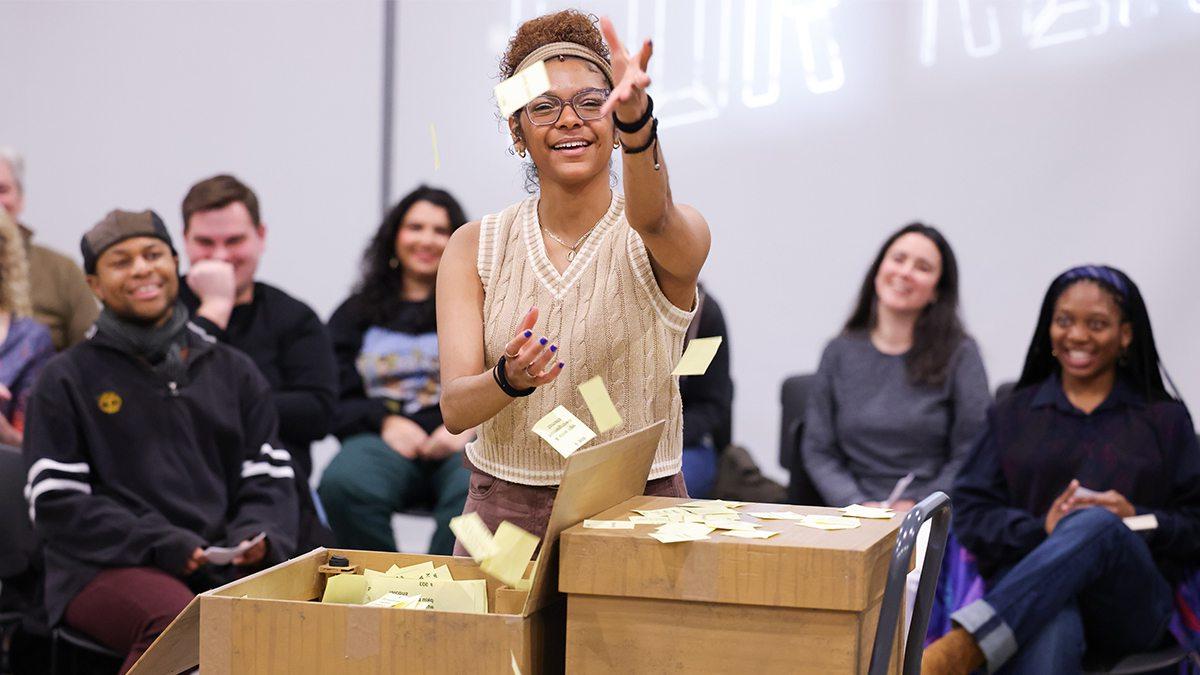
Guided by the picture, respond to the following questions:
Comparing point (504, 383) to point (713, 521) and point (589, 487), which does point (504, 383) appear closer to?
point (589, 487)

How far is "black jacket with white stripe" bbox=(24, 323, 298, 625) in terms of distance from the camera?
279cm

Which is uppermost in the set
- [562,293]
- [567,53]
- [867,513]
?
[567,53]

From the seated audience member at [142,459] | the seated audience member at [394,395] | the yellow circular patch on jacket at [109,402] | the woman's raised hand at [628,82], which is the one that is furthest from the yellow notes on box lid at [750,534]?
the seated audience member at [394,395]

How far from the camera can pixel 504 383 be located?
157cm

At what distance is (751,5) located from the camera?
15.4 ft

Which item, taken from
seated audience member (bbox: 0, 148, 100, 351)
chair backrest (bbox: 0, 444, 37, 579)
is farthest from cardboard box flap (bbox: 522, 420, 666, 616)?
seated audience member (bbox: 0, 148, 100, 351)

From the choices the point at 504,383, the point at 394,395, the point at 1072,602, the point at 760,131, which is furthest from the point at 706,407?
the point at 504,383

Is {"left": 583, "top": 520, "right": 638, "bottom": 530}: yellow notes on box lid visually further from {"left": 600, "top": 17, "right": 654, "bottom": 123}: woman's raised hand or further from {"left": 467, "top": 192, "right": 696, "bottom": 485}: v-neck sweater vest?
{"left": 600, "top": 17, "right": 654, "bottom": 123}: woman's raised hand

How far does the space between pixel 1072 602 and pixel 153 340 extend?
2.09m

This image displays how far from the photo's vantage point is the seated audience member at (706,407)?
3.96 meters

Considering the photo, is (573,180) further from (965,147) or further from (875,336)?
(965,147)

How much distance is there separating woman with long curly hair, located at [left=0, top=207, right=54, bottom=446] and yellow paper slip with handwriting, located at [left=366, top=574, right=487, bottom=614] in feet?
7.45

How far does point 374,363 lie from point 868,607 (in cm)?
281

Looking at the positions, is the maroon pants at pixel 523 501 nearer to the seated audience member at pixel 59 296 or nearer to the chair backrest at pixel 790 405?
the chair backrest at pixel 790 405
